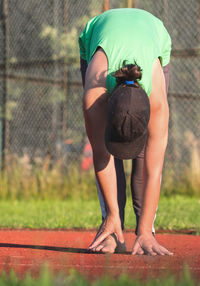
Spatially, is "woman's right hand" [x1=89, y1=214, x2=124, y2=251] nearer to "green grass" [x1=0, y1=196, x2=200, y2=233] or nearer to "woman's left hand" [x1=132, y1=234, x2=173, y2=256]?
"woman's left hand" [x1=132, y1=234, x2=173, y2=256]

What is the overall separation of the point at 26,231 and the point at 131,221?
1.23m

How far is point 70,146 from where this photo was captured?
10680mm

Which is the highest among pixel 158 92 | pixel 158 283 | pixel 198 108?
pixel 158 92

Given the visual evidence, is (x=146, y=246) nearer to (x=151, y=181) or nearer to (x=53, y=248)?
(x=151, y=181)

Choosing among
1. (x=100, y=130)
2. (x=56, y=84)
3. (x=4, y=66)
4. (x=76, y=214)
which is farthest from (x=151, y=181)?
(x=4, y=66)

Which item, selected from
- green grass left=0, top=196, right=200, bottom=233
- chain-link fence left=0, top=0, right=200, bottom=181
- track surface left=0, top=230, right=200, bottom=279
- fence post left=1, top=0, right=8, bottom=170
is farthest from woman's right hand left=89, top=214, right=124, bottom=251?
fence post left=1, top=0, right=8, bottom=170

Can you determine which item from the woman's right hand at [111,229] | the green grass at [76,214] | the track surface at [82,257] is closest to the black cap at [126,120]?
the woman's right hand at [111,229]

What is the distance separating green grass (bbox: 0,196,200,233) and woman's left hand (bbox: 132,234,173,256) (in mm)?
1828

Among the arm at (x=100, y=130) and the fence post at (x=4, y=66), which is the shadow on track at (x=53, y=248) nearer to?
the arm at (x=100, y=130)

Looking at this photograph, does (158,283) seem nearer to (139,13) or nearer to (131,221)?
(139,13)

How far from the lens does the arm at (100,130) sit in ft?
12.5

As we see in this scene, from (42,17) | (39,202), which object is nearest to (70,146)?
(39,202)

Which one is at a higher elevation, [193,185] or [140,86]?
[140,86]

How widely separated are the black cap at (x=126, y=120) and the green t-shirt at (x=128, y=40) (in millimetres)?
185
